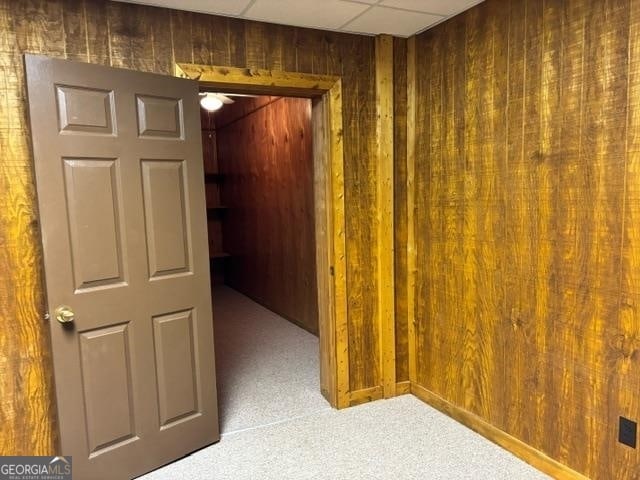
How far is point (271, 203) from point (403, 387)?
2.96 meters

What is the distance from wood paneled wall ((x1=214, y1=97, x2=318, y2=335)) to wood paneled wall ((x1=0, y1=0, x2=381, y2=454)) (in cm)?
170

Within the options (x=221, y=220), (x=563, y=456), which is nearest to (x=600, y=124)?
(x=563, y=456)

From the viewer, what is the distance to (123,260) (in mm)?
2244

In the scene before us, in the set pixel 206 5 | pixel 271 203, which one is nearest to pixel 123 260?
pixel 206 5

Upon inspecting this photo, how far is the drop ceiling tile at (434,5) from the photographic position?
2385 millimetres

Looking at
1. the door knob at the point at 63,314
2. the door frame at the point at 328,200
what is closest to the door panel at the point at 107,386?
the door knob at the point at 63,314

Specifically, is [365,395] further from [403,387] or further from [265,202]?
[265,202]

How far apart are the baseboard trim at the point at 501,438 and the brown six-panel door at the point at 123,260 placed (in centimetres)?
147

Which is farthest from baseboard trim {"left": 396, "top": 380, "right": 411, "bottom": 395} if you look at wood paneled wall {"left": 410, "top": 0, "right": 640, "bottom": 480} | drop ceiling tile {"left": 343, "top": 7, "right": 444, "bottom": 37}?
drop ceiling tile {"left": 343, "top": 7, "right": 444, "bottom": 37}

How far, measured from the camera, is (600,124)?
6.35ft

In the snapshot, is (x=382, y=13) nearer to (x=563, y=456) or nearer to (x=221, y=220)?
(x=563, y=456)

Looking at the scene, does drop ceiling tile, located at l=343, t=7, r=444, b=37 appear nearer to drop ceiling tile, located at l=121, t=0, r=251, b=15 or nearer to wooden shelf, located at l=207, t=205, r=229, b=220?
drop ceiling tile, located at l=121, t=0, r=251, b=15

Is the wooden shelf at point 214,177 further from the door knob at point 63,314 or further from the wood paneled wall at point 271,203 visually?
the door knob at point 63,314

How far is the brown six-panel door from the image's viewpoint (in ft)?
6.75
